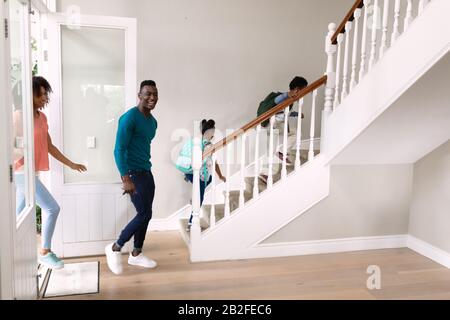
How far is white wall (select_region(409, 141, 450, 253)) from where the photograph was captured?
3.40 metres

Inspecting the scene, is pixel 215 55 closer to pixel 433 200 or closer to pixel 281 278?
pixel 281 278

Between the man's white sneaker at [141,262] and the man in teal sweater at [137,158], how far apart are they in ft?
0.57

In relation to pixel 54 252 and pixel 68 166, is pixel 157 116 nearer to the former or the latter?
pixel 68 166

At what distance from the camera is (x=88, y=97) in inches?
133

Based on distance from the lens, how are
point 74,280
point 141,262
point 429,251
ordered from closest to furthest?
point 74,280 → point 141,262 → point 429,251

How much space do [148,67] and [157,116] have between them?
1.78 ft

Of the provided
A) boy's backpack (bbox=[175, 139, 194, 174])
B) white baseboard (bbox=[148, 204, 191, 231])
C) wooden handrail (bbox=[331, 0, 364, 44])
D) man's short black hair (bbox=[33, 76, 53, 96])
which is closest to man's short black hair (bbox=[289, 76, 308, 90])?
wooden handrail (bbox=[331, 0, 364, 44])

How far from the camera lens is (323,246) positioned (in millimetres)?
3594

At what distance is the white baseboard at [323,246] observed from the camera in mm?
3459

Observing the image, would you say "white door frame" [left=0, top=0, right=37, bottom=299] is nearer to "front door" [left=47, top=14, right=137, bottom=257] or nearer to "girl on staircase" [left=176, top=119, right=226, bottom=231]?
"front door" [left=47, top=14, right=137, bottom=257]

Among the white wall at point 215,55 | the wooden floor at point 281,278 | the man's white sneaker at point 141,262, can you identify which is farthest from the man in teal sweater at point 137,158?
the white wall at point 215,55

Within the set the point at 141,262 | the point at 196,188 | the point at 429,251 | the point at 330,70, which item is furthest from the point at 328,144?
the point at 141,262

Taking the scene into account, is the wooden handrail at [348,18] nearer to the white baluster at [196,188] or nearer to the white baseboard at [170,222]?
the white baluster at [196,188]

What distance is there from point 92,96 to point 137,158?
0.88m
